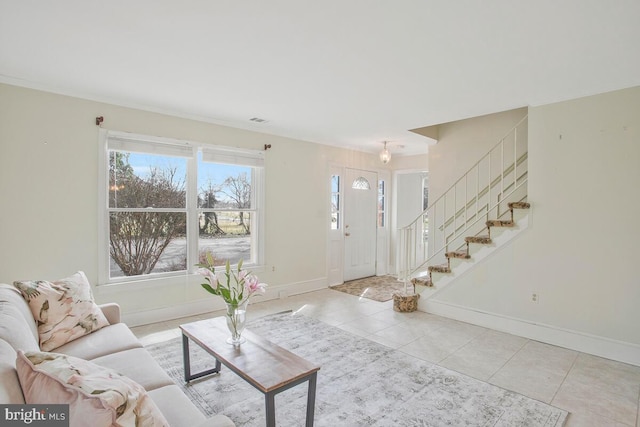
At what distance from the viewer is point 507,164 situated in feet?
15.1

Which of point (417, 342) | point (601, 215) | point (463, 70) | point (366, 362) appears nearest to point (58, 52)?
point (463, 70)

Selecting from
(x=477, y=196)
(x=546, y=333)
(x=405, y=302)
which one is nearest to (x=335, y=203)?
(x=405, y=302)

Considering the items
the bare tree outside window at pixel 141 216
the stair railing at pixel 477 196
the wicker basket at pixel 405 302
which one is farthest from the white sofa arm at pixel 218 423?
the stair railing at pixel 477 196

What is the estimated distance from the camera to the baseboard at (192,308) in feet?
12.5

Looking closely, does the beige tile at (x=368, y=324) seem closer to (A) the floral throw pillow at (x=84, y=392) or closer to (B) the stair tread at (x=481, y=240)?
(B) the stair tread at (x=481, y=240)

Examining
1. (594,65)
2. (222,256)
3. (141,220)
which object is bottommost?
(222,256)

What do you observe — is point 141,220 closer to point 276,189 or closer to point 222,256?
point 222,256

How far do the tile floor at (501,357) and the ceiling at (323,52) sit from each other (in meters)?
2.58

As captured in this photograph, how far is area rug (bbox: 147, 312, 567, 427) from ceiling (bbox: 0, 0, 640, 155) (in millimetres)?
2579

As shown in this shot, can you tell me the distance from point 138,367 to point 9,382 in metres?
0.91

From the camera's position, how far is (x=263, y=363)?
199 cm

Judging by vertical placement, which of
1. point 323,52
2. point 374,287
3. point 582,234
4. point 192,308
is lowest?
point 374,287

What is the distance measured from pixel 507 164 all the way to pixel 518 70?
2108 millimetres

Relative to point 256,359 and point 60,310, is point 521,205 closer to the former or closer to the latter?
point 256,359
